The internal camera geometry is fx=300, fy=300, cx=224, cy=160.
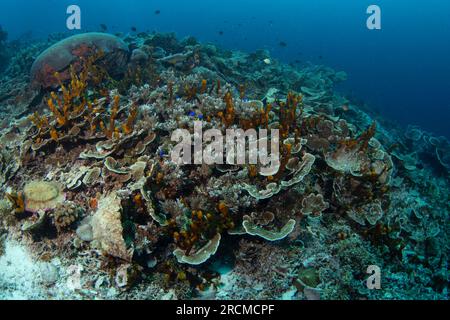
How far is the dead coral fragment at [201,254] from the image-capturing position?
3777mm

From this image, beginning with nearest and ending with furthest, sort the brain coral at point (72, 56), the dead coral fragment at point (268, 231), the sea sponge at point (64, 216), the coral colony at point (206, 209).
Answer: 1. the dead coral fragment at point (268, 231)
2. the coral colony at point (206, 209)
3. the sea sponge at point (64, 216)
4. the brain coral at point (72, 56)

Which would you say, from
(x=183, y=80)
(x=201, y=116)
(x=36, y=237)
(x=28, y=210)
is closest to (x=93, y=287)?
(x=36, y=237)

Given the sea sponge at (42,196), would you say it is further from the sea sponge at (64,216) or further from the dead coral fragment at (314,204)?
the dead coral fragment at (314,204)

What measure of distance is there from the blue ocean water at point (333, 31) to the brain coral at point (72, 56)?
24607mm

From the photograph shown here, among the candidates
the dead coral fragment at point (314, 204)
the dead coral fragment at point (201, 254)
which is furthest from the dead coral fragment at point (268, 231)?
the dead coral fragment at point (314, 204)

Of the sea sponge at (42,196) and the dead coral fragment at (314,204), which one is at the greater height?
the sea sponge at (42,196)

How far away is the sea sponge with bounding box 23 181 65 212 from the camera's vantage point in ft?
15.0

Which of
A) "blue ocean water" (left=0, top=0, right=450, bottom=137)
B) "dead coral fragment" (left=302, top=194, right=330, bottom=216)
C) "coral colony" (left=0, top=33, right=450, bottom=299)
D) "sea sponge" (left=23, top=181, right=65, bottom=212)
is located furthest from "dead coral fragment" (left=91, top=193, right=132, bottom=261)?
"blue ocean water" (left=0, top=0, right=450, bottom=137)

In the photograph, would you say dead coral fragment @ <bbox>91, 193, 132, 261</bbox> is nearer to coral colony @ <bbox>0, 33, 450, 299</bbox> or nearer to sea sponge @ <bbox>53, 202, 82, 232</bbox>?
coral colony @ <bbox>0, 33, 450, 299</bbox>

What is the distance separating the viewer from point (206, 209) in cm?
433

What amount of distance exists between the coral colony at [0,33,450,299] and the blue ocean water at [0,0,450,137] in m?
26.0

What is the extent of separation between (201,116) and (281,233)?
2578mm
